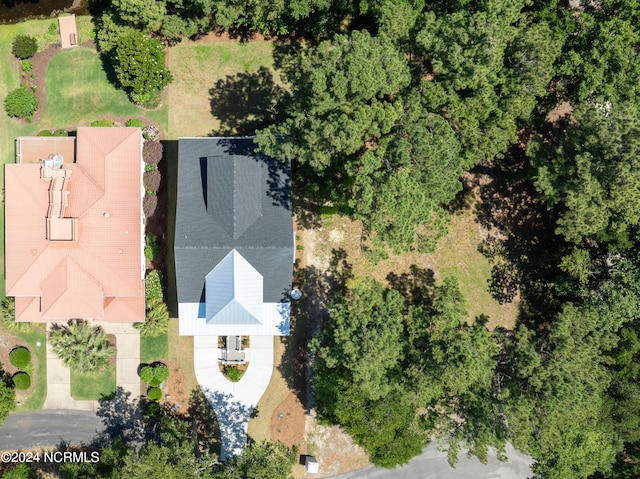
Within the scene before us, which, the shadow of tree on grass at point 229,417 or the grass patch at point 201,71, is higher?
the grass patch at point 201,71

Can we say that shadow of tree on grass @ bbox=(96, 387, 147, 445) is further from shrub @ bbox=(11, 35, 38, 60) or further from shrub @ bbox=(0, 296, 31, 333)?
shrub @ bbox=(11, 35, 38, 60)

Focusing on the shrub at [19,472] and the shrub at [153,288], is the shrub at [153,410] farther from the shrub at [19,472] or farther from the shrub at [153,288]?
the shrub at [19,472]

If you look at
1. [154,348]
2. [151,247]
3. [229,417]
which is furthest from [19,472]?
[151,247]

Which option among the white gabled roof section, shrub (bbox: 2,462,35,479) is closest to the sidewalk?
shrub (bbox: 2,462,35,479)

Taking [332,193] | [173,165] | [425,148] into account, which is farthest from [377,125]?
[173,165]

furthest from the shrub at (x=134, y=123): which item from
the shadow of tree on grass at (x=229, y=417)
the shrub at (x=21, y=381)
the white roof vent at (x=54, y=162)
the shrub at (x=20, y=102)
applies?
the shadow of tree on grass at (x=229, y=417)

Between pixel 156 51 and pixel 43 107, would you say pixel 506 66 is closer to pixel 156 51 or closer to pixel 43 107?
pixel 156 51
